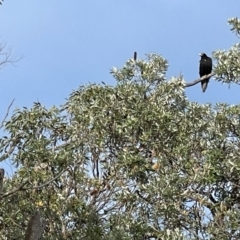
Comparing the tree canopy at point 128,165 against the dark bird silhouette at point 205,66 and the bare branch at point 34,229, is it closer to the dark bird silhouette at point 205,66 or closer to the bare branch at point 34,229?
the bare branch at point 34,229

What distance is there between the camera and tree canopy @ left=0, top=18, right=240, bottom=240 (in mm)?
5832

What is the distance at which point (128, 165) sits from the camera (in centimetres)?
615

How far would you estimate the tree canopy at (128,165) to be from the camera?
5.83 meters

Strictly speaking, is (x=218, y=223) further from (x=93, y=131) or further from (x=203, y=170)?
(x=93, y=131)

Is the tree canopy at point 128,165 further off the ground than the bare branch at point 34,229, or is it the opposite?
the tree canopy at point 128,165

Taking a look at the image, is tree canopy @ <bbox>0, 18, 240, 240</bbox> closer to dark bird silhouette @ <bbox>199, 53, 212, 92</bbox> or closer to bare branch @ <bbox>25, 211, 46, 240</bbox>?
bare branch @ <bbox>25, 211, 46, 240</bbox>

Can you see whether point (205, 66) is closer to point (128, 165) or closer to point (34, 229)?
point (128, 165)

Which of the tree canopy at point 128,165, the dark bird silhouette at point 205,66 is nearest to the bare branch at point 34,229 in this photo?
the tree canopy at point 128,165

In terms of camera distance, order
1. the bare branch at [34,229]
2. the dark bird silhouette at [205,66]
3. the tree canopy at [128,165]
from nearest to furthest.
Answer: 1. the bare branch at [34,229]
2. the tree canopy at [128,165]
3. the dark bird silhouette at [205,66]

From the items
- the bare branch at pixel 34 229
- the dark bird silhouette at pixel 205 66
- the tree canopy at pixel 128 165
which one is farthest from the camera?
the dark bird silhouette at pixel 205 66

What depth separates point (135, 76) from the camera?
7406 millimetres

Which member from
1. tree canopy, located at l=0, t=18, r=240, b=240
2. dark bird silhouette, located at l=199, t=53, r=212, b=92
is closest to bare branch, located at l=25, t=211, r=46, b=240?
tree canopy, located at l=0, t=18, r=240, b=240

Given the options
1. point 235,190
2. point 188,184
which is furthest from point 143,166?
point 235,190

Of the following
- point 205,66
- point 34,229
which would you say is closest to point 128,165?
point 34,229
